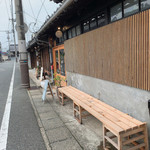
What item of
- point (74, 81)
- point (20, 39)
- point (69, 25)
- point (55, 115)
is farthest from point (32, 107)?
point (20, 39)

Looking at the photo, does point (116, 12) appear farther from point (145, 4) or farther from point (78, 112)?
point (78, 112)

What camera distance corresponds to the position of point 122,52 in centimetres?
332

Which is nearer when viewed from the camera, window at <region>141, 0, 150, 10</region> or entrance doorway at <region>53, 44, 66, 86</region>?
window at <region>141, 0, 150, 10</region>

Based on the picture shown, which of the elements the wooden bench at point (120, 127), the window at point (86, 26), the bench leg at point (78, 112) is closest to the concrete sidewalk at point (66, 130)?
the bench leg at point (78, 112)

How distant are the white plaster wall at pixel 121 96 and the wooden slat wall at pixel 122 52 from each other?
5.9 inches

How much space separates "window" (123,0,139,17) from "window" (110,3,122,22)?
0.18 meters

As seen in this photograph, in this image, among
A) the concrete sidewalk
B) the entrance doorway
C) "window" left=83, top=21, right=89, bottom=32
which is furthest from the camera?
the entrance doorway

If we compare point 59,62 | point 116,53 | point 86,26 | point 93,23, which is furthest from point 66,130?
point 59,62

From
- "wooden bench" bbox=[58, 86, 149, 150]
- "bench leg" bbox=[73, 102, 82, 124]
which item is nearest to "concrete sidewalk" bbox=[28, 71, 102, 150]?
"bench leg" bbox=[73, 102, 82, 124]

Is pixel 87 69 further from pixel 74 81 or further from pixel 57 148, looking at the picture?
pixel 57 148

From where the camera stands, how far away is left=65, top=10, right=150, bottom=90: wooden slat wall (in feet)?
9.00

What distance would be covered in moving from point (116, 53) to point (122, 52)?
22cm

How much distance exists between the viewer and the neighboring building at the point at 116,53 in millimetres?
2823

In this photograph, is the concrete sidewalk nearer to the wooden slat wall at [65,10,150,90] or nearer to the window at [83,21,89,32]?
the wooden slat wall at [65,10,150,90]
